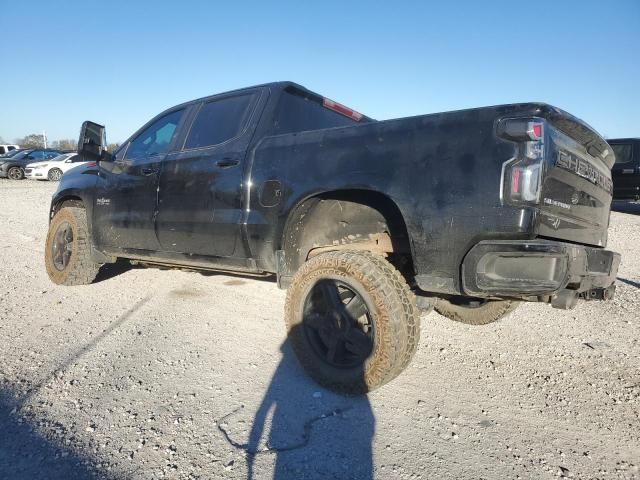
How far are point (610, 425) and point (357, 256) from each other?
5.53ft

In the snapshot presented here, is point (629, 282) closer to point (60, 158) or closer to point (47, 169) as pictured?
point (47, 169)

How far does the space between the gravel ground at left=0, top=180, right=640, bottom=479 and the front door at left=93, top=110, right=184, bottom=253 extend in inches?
27.0

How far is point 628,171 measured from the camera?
1092 cm

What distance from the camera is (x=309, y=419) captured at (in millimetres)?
2283

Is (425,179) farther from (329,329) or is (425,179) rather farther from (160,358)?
(160,358)

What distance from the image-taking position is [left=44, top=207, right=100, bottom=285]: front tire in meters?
4.59

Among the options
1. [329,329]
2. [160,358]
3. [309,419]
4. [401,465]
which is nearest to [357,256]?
[329,329]

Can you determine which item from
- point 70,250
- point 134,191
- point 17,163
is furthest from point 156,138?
point 17,163

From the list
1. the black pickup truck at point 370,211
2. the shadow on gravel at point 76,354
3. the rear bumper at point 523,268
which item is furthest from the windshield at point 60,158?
the rear bumper at point 523,268

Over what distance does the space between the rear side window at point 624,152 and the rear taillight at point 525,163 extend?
11606 millimetres

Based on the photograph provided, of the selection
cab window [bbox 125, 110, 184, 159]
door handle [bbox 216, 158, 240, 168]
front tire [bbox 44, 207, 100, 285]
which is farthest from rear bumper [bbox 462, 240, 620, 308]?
front tire [bbox 44, 207, 100, 285]

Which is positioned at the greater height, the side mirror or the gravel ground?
the side mirror

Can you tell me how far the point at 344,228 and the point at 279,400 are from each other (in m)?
1.29

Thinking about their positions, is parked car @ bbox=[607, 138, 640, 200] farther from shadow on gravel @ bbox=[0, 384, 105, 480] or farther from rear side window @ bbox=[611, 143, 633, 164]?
shadow on gravel @ bbox=[0, 384, 105, 480]
